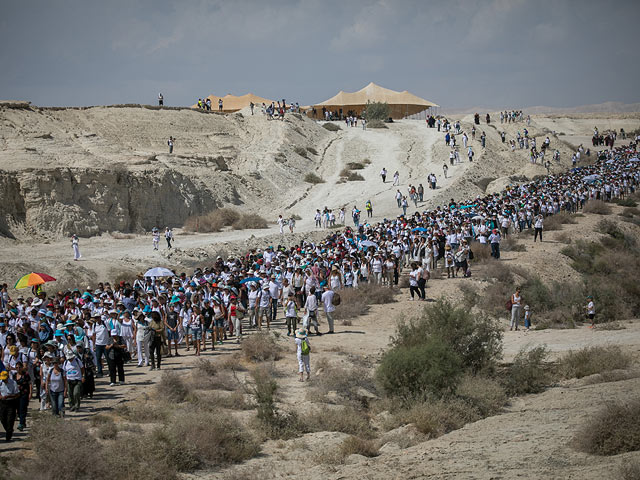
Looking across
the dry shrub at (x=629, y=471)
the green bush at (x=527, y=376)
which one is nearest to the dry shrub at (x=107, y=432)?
the dry shrub at (x=629, y=471)

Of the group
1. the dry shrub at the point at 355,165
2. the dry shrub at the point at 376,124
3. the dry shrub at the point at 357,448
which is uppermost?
the dry shrub at the point at 376,124

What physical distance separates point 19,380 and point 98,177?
92.7 feet

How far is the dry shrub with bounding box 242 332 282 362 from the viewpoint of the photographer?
15422 millimetres

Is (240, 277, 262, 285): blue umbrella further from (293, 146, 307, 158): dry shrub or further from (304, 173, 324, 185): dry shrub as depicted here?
(293, 146, 307, 158): dry shrub

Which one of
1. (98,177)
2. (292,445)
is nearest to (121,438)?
(292,445)

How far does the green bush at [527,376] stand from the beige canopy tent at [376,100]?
58701 millimetres

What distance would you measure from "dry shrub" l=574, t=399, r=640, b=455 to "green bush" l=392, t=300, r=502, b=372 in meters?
5.26

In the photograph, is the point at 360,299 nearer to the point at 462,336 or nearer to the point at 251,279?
the point at 251,279

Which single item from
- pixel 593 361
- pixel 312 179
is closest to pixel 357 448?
pixel 593 361

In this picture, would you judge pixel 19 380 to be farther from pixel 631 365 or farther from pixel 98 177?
pixel 98 177

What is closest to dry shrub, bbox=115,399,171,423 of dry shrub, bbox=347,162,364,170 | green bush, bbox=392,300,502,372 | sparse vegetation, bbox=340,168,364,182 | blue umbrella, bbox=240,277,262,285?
green bush, bbox=392,300,502,372

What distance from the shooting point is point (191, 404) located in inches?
477

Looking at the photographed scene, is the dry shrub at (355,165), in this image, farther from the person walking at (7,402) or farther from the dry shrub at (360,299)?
the person walking at (7,402)

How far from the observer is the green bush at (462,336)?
14719 millimetres
